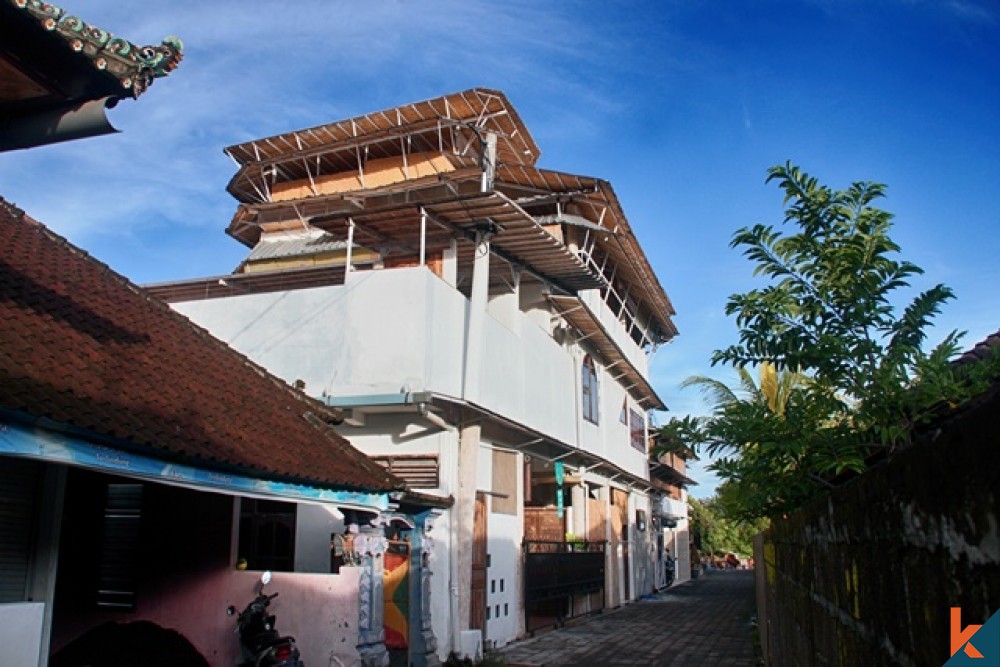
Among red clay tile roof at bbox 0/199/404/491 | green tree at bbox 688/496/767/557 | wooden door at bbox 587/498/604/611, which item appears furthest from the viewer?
green tree at bbox 688/496/767/557

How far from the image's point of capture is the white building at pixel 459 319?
14445mm

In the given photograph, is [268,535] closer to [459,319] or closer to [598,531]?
[459,319]

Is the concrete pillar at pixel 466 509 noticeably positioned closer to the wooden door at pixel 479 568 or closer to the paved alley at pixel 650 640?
the wooden door at pixel 479 568

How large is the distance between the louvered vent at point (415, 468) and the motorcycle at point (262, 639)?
5.05 m

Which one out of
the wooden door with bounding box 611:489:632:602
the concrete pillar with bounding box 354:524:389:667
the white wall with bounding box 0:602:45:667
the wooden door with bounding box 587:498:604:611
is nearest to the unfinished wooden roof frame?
the wooden door with bounding box 587:498:604:611

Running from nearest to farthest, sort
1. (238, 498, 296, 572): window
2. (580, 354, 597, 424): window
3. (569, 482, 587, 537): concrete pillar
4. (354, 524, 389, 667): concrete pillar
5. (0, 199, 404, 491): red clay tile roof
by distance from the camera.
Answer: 1. (0, 199, 404, 491): red clay tile roof
2. (354, 524, 389, 667): concrete pillar
3. (238, 498, 296, 572): window
4. (580, 354, 597, 424): window
5. (569, 482, 587, 537): concrete pillar

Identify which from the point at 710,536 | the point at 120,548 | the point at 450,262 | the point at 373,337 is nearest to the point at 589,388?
the point at 450,262

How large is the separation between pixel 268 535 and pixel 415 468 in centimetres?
299

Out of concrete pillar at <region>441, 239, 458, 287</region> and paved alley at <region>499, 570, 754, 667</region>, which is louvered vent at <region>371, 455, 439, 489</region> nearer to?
paved alley at <region>499, 570, 754, 667</region>

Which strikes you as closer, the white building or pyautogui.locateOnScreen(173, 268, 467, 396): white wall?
pyautogui.locateOnScreen(173, 268, 467, 396): white wall

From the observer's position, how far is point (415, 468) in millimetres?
14719

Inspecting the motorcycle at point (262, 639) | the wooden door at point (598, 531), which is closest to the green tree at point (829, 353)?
the motorcycle at point (262, 639)

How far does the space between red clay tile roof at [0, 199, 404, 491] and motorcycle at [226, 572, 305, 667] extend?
1.93 meters

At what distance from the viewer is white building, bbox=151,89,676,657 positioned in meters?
14.4
